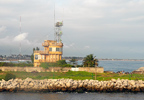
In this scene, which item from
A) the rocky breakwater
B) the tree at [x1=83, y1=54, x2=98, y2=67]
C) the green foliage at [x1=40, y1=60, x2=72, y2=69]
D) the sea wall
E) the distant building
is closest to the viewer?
the rocky breakwater

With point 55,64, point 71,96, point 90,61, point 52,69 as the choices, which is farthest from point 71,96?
point 90,61

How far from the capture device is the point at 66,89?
107 feet

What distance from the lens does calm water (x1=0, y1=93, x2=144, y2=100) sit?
28050mm

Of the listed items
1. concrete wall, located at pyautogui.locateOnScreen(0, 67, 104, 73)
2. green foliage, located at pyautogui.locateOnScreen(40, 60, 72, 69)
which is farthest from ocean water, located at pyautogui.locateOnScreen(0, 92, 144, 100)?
green foliage, located at pyautogui.locateOnScreen(40, 60, 72, 69)

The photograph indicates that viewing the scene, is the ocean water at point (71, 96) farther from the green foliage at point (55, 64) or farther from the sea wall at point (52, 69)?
the green foliage at point (55, 64)

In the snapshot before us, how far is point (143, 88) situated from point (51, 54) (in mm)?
27912

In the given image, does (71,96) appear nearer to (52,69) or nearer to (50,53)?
(52,69)

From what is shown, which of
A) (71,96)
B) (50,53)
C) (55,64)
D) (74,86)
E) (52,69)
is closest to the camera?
(71,96)

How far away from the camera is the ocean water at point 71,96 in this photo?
2806 centimetres

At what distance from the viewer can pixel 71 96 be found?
29.1m

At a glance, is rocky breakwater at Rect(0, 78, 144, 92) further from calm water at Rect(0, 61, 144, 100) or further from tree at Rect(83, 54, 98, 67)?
tree at Rect(83, 54, 98, 67)

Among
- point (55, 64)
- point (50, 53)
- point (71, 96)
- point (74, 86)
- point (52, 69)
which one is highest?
point (50, 53)

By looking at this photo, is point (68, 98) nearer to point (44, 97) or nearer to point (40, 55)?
point (44, 97)

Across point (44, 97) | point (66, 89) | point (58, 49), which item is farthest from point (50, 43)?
point (44, 97)
